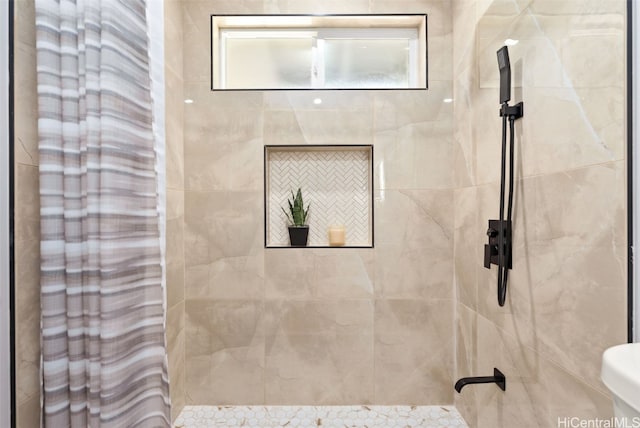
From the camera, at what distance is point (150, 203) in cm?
119

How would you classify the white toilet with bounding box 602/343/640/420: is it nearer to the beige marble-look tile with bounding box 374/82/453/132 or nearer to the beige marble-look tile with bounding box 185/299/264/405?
the beige marble-look tile with bounding box 374/82/453/132

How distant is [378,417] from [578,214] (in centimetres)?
137

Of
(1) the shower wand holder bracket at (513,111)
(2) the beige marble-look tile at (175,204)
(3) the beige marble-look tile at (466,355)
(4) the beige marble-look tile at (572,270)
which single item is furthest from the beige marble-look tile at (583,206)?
(2) the beige marble-look tile at (175,204)

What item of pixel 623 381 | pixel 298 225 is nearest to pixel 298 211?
pixel 298 225

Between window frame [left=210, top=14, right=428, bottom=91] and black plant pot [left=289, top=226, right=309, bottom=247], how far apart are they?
0.70 metres

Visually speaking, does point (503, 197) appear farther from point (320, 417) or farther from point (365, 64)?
Result: point (320, 417)

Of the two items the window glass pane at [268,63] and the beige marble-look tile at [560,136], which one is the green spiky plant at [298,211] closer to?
the window glass pane at [268,63]

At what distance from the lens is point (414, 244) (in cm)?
198

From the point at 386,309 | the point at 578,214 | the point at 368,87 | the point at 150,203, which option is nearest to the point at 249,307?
the point at 386,309

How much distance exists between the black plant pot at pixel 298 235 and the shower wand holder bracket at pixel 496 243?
86 centimetres

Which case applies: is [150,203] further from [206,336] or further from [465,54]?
[465,54]

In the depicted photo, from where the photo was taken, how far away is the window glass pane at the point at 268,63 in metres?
2.13

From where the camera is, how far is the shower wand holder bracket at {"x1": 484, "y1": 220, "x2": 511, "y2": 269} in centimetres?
138

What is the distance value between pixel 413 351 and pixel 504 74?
4.42 feet
